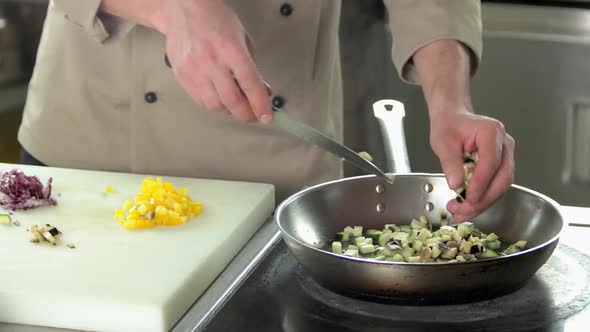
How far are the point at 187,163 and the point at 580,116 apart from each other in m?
1.22

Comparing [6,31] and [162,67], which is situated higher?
[162,67]

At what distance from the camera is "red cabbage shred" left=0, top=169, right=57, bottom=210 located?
1.42 metres

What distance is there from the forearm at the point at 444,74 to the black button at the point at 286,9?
0.69 feet

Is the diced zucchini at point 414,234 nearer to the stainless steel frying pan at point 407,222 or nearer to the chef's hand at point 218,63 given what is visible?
the stainless steel frying pan at point 407,222

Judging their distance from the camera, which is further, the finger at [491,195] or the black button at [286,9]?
the black button at [286,9]

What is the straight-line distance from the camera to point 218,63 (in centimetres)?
122

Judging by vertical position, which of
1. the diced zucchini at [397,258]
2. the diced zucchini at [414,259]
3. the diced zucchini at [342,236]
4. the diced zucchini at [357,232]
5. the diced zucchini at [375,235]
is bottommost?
the diced zucchini at [342,236]

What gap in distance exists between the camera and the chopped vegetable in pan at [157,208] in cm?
133

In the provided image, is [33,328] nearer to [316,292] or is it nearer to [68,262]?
[68,262]

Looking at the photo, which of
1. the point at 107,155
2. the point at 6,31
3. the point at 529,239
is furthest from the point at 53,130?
the point at 6,31

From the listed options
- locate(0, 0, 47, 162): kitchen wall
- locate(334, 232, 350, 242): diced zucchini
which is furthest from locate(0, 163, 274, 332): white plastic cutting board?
locate(0, 0, 47, 162): kitchen wall

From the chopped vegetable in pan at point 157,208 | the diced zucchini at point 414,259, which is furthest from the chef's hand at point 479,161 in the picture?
the chopped vegetable in pan at point 157,208

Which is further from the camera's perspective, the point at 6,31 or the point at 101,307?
the point at 6,31

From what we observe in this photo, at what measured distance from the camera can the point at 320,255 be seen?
3.72 feet
